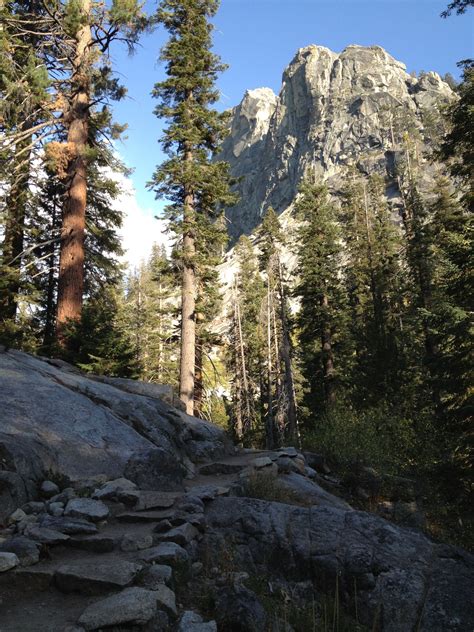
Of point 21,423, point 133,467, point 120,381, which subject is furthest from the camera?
point 120,381

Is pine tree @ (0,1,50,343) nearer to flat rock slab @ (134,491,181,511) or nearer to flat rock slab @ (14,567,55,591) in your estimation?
Answer: flat rock slab @ (134,491,181,511)

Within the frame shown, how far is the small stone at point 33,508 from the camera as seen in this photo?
197 inches

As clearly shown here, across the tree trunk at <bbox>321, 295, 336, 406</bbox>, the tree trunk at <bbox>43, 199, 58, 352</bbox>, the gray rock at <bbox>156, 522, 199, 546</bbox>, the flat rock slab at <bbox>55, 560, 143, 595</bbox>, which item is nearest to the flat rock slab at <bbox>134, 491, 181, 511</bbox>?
the gray rock at <bbox>156, 522, 199, 546</bbox>

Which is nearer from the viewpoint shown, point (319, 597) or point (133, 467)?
point (319, 597)

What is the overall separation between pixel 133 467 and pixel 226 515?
1.99 metres

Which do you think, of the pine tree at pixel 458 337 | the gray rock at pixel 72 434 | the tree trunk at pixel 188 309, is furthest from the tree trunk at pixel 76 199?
the pine tree at pixel 458 337

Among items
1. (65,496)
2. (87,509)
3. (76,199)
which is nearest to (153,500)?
(87,509)

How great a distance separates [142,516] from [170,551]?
3.63ft

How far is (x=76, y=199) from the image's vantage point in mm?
14242

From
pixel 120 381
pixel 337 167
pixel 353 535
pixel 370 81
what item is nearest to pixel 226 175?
pixel 120 381

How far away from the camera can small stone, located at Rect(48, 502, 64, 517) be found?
496cm

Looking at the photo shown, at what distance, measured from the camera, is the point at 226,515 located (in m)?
5.83

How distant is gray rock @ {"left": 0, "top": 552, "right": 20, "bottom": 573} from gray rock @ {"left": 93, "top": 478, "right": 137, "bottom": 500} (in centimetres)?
199

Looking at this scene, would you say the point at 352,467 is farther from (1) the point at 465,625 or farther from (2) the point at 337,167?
(2) the point at 337,167
